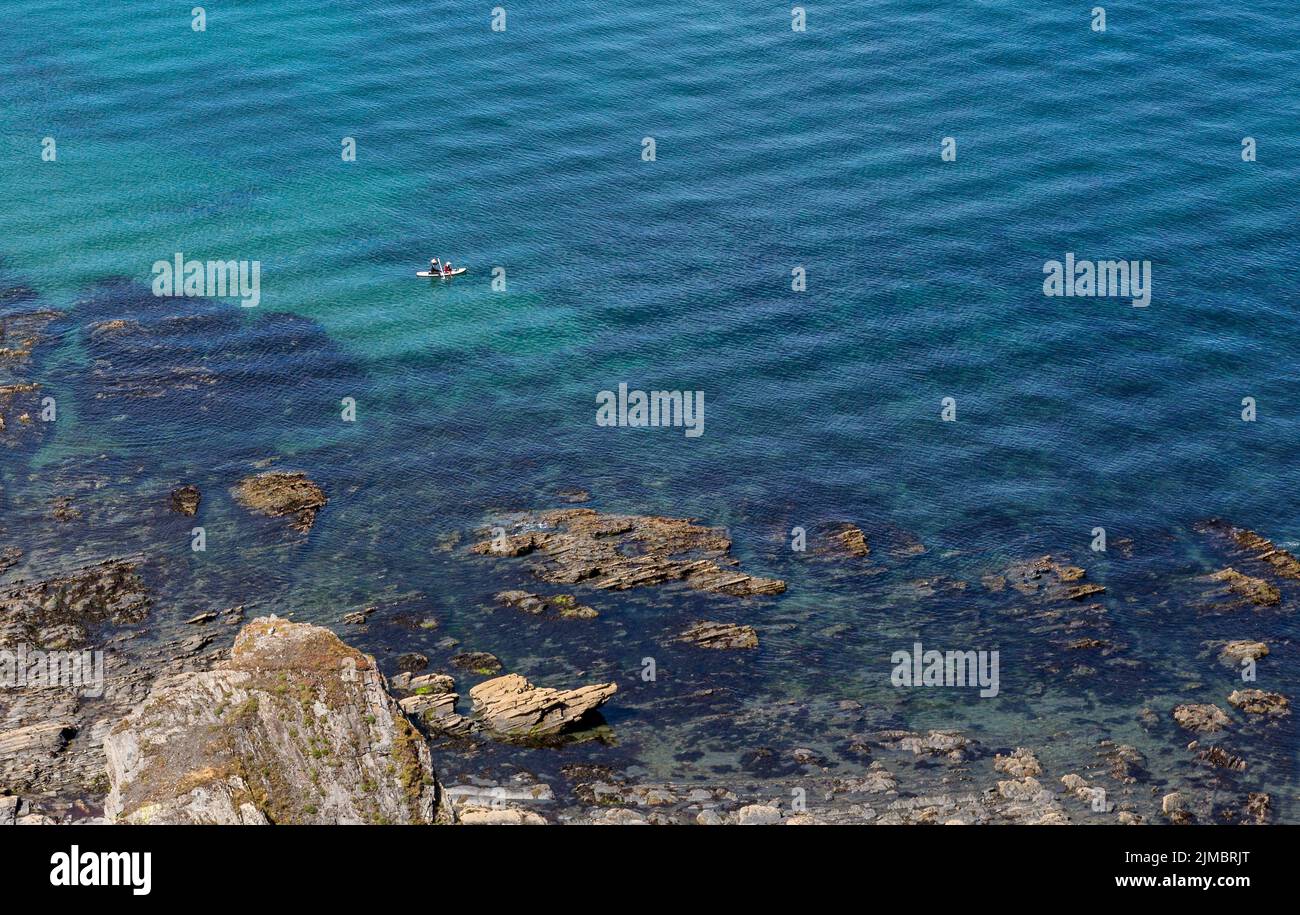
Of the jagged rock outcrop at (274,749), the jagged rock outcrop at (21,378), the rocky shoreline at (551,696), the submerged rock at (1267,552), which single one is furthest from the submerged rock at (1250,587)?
the jagged rock outcrop at (21,378)

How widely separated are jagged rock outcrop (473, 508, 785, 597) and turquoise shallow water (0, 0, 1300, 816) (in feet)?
6.35

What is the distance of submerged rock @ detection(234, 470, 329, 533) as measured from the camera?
291 ft

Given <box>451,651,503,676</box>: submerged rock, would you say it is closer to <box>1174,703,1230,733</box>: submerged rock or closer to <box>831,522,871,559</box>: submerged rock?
<box>831,522,871,559</box>: submerged rock

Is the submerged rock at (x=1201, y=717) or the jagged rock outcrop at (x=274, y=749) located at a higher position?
the jagged rock outcrop at (x=274, y=749)

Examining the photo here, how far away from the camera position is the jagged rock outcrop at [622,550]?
276 feet

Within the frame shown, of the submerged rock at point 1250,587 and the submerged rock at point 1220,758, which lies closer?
the submerged rock at point 1220,758

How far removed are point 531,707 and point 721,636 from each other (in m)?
12.0

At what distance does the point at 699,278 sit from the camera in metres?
114

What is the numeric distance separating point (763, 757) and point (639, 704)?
704 cm

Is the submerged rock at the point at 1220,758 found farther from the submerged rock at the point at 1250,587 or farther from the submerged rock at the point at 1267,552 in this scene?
the submerged rock at the point at 1267,552

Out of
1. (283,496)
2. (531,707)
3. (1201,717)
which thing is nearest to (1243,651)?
(1201,717)

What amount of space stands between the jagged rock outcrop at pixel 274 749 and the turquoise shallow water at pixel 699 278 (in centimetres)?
1695

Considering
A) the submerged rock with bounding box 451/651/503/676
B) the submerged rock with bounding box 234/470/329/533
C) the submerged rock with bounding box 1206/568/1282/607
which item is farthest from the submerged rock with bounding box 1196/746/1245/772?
the submerged rock with bounding box 234/470/329/533

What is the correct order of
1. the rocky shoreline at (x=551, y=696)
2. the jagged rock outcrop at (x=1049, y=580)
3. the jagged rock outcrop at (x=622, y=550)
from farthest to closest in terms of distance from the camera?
1. the jagged rock outcrop at (x=1049, y=580)
2. the jagged rock outcrop at (x=622, y=550)
3. the rocky shoreline at (x=551, y=696)
